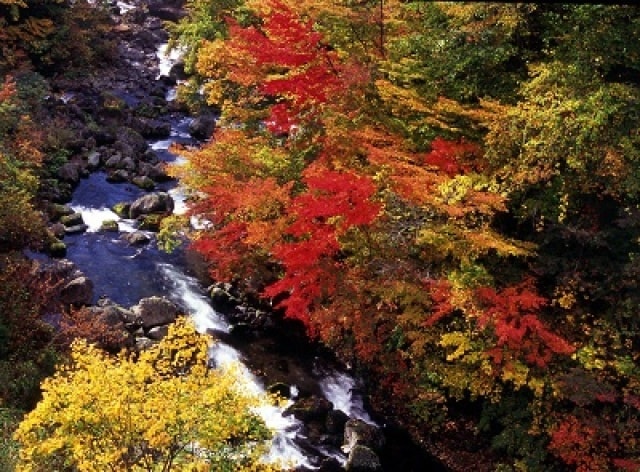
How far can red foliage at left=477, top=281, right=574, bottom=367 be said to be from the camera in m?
10.6

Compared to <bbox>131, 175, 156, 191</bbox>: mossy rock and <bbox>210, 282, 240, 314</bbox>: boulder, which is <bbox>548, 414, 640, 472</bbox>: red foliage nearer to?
<bbox>210, 282, 240, 314</bbox>: boulder

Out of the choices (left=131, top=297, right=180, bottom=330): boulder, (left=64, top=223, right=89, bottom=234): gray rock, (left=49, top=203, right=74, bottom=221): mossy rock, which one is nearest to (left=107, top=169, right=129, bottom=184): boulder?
(left=49, top=203, right=74, bottom=221): mossy rock

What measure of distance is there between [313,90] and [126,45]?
30167 mm

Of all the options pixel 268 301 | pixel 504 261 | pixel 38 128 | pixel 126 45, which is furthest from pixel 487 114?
pixel 126 45

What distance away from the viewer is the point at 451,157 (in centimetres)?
1223

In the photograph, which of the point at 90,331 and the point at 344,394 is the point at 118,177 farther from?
the point at 344,394

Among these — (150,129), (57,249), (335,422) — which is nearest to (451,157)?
(335,422)

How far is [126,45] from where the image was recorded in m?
40.4

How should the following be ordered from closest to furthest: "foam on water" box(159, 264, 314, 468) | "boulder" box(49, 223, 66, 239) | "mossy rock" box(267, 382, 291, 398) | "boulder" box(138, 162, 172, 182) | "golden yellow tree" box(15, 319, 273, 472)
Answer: "golden yellow tree" box(15, 319, 273, 472), "foam on water" box(159, 264, 314, 468), "mossy rock" box(267, 382, 291, 398), "boulder" box(49, 223, 66, 239), "boulder" box(138, 162, 172, 182)

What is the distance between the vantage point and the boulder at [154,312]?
17.1m

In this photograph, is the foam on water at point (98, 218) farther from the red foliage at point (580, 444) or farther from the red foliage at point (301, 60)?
the red foliage at point (580, 444)

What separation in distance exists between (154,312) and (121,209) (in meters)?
7.24

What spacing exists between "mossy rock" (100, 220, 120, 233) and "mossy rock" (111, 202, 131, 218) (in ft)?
3.14

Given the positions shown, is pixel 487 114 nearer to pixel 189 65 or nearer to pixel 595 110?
pixel 595 110
